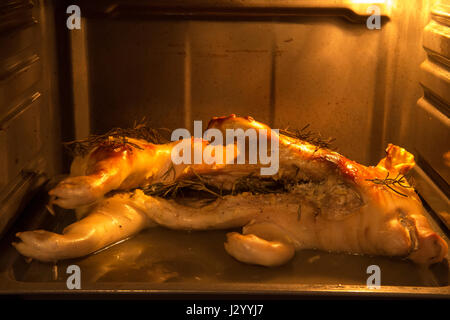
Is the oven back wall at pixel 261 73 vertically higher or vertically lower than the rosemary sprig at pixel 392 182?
higher

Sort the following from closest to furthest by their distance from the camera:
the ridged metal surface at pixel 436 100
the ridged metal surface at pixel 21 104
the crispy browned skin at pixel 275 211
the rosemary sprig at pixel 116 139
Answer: the crispy browned skin at pixel 275 211 < the ridged metal surface at pixel 21 104 < the rosemary sprig at pixel 116 139 < the ridged metal surface at pixel 436 100

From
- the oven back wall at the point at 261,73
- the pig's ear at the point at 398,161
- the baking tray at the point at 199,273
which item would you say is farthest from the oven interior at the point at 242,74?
the baking tray at the point at 199,273

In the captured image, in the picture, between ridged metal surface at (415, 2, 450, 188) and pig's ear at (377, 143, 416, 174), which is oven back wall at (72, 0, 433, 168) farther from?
pig's ear at (377, 143, 416, 174)

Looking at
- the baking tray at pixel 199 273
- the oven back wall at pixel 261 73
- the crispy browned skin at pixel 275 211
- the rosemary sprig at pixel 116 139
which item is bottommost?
the baking tray at pixel 199 273

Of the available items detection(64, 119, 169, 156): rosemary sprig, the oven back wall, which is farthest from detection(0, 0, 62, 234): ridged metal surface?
the oven back wall

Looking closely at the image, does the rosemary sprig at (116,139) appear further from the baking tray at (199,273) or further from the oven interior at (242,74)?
the baking tray at (199,273)

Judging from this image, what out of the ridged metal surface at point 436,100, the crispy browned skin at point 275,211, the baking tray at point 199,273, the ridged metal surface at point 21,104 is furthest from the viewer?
the ridged metal surface at point 436,100

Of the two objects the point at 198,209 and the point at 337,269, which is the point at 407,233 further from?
the point at 198,209

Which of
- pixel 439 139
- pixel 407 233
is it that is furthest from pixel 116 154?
pixel 439 139
